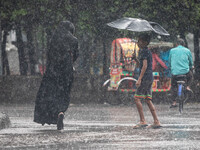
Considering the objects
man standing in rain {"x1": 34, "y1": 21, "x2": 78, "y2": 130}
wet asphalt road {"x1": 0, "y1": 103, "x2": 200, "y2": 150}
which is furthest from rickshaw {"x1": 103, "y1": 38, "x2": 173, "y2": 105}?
man standing in rain {"x1": 34, "y1": 21, "x2": 78, "y2": 130}

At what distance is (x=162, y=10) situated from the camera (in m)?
21.9

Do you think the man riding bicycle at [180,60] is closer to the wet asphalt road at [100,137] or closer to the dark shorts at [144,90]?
the wet asphalt road at [100,137]

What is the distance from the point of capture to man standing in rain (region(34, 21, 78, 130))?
10148 mm

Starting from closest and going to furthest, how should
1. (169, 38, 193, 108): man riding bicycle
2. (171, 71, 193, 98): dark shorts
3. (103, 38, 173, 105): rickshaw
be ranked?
(169, 38, 193, 108): man riding bicycle < (171, 71, 193, 98): dark shorts < (103, 38, 173, 105): rickshaw

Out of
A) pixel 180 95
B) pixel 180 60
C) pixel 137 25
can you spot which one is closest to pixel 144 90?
pixel 137 25

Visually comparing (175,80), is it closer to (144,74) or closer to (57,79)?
(144,74)

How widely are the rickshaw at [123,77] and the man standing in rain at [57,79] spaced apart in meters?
8.62

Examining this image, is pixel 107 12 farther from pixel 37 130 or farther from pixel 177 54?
pixel 37 130

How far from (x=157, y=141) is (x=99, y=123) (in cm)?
350

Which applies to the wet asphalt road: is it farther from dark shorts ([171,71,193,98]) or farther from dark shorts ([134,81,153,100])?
dark shorts ([171,71,193,98])

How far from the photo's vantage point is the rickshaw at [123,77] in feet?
62.7

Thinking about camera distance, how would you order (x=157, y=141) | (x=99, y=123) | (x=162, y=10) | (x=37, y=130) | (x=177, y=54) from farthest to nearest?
1. (x=162, y=10)
2. (x=177, y=54)
3. (x=99, y=123)
4. (x=37, y=130)
5. (x=157, y=141)

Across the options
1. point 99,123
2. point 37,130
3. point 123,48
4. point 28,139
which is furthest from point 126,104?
point 28,139

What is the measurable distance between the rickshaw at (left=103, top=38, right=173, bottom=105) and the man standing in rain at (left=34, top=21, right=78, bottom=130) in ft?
28.3
